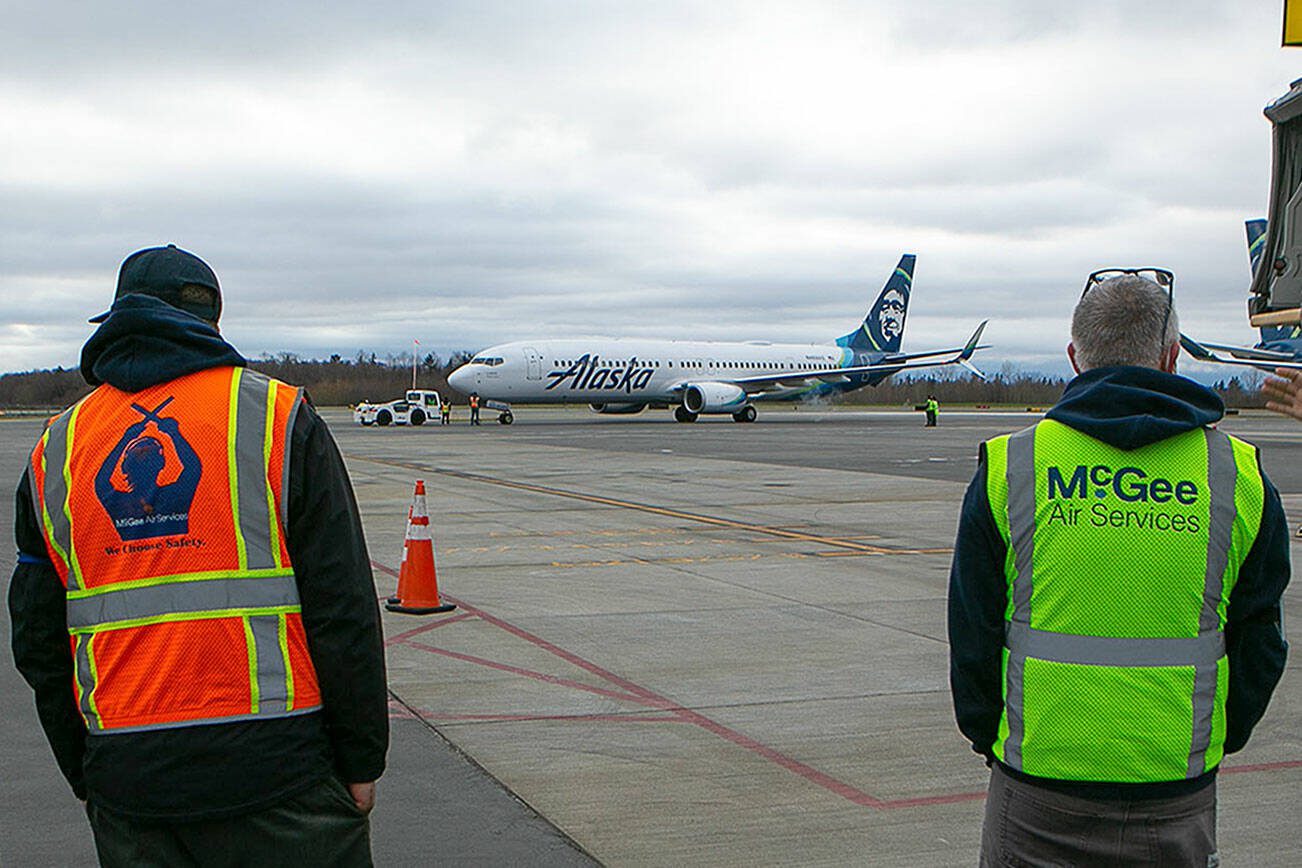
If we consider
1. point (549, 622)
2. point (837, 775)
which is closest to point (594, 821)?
point (837, 775)

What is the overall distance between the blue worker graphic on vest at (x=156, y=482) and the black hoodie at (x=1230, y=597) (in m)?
1.66

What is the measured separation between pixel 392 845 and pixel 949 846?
2.07 m

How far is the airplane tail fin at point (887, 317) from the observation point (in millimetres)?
57938

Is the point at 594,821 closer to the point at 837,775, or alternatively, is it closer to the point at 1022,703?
the point at 837,775

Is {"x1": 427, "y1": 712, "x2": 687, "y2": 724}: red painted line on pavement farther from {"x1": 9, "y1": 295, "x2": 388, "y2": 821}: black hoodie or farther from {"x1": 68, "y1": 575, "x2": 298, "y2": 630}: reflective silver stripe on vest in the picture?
{"x1": 68, "y1": 575, "x2": 298, "y2": 630}: reflective silver stripe on vest

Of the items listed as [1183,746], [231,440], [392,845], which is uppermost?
[231,440]

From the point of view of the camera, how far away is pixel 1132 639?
278cm

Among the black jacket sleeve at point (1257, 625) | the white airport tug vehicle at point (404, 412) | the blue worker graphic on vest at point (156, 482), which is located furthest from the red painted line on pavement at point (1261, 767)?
the white airport tug vehicle at point (404, 412)

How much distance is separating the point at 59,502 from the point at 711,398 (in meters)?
47.0

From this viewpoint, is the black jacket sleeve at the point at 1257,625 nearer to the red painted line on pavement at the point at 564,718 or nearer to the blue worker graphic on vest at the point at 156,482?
the blue worker graphic on vest at the point at 156,482

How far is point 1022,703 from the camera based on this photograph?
284cm

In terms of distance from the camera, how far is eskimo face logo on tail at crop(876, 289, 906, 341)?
2285 inches

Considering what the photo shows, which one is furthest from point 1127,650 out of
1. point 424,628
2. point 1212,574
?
point 424,628

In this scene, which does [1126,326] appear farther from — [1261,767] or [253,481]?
[1261,767]
